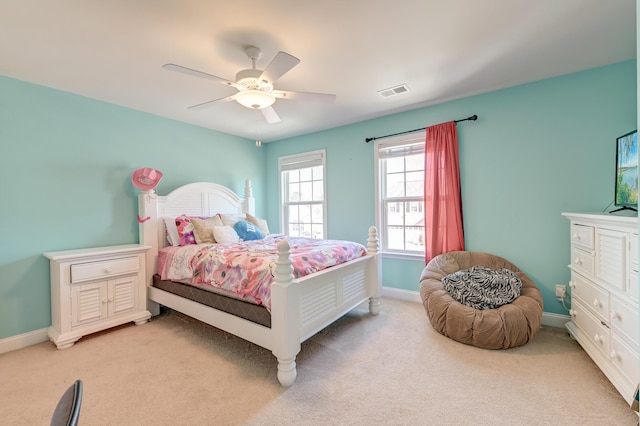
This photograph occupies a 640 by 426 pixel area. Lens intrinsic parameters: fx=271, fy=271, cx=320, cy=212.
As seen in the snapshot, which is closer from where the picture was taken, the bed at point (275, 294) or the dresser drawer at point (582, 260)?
the bed at point (275, 294)

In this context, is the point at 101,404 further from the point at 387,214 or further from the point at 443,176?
the point at 443,176

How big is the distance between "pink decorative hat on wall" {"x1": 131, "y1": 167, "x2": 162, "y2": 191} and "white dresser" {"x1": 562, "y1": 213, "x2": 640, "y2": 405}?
4.11 metres

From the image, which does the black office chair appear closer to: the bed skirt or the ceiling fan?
the bed skirt

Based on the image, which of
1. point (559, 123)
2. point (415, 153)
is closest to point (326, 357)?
point (415, 153)

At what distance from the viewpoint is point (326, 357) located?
88.0 inches

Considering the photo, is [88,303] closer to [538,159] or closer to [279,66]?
[279,66]

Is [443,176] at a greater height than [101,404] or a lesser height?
greater

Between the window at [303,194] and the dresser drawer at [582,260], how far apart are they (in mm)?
2874

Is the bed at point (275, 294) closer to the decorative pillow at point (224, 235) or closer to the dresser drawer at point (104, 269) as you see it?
the dresser drawer at point (104, 269)

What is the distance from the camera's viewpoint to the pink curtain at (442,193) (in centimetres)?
312

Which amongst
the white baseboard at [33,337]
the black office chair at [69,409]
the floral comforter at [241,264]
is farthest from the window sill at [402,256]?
the black office chair at [69,409]

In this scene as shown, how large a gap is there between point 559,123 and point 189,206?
430cm

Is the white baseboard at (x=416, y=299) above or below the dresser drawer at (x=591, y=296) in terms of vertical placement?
below

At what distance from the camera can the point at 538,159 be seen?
275 centimetres
